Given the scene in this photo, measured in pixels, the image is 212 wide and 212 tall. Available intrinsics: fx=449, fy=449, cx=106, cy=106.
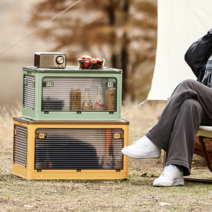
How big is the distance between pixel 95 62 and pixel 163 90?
142 cm

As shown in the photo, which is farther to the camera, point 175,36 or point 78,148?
point 175,36

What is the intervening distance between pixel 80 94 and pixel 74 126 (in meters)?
0.19

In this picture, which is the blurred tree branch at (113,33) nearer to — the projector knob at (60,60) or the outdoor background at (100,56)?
the outdoor background at (100,56)

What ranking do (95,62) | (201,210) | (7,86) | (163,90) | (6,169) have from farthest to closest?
(7,86), (163,90), (6,169), (95,62), (201,210)

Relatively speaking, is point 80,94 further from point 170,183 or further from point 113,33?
point 113,33

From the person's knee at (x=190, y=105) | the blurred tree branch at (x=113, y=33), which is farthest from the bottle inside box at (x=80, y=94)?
the blurred tree branch at (x=113, y=33)

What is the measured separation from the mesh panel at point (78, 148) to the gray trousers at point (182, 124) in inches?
10.4

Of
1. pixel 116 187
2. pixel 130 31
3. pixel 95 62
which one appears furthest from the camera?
pixel 130 31

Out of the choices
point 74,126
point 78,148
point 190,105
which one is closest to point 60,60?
point 74,126

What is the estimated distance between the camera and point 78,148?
255 centimetres

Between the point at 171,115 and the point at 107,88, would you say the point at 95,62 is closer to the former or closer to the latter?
the point at 107,88

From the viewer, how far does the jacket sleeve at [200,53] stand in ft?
9.36

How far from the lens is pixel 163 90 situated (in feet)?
12.6

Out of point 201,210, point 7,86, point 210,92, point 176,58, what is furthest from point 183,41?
point 7,86
